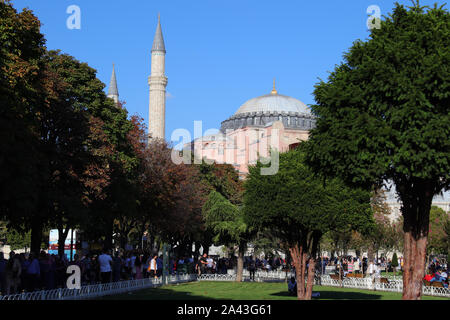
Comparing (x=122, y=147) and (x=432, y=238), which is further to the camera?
(x=432, y=238)

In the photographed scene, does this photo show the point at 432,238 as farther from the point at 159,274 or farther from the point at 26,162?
the point at 26,162

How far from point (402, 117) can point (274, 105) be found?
10503cm

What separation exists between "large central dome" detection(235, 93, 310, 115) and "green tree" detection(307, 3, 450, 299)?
10183 cm

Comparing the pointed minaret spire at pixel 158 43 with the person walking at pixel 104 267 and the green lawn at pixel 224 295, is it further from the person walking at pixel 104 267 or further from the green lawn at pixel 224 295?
the person walking at pixel 104 267

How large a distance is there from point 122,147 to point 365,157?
21735 mm

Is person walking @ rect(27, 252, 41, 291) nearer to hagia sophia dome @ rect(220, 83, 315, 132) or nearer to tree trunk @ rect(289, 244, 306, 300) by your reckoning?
tree trunk @ rect(289, 244, 306, 300)

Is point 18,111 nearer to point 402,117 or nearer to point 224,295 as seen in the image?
point 224,295

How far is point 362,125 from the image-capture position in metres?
15.0

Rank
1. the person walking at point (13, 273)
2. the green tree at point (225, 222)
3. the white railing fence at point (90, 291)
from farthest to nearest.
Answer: the green tree at point (225, 222) < the person walking at point (13, 273) < the white railing fence at point (90, 291)

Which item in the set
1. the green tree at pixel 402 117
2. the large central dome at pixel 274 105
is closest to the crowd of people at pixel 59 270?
the green tree at pixel 402 117

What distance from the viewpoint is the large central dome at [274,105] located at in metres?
118

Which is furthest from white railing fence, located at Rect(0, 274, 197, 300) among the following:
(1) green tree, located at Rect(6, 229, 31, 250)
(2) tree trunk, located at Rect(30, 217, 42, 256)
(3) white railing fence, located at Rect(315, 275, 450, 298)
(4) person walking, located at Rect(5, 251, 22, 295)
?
(1) green tree, located at Rect(6, 229, 31, 250)

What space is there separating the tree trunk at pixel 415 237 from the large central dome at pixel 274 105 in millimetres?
102464
